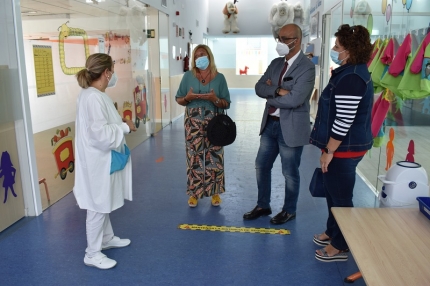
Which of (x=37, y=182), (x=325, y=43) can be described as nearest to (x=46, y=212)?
Answer: (x=37, y=182)

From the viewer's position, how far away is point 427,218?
6.16 feet

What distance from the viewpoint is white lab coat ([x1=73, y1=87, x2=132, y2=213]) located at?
2.24 m

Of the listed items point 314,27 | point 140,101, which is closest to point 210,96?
point 140,101

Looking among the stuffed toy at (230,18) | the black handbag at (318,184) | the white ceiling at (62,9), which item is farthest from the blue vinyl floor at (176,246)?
the stuffed toy at (230,18)

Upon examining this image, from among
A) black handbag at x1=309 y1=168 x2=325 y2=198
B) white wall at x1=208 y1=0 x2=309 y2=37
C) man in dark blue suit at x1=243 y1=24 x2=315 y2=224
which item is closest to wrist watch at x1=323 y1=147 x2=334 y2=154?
black handbag at x1=309 y1=168 x2=325 y2=198

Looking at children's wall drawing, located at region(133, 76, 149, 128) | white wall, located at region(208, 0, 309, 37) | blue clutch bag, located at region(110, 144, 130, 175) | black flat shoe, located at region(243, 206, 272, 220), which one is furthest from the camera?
white wall, located at region(208, 0, 309, 37)

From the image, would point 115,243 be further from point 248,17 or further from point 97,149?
point 248,17

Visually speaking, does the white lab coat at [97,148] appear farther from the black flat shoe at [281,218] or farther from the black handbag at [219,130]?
the black flat shoe at [281,218]

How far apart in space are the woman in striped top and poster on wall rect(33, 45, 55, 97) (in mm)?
2401

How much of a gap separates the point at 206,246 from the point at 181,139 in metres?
3.85

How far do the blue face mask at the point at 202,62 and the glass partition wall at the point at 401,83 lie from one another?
145 centimetres

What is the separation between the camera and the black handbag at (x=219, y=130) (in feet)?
10.4

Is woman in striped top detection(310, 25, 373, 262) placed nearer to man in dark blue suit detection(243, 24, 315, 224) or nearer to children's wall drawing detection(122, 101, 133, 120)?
man in dark blue suit detection(243, 24, 315, 224)

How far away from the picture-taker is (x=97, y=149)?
7.52 ft
